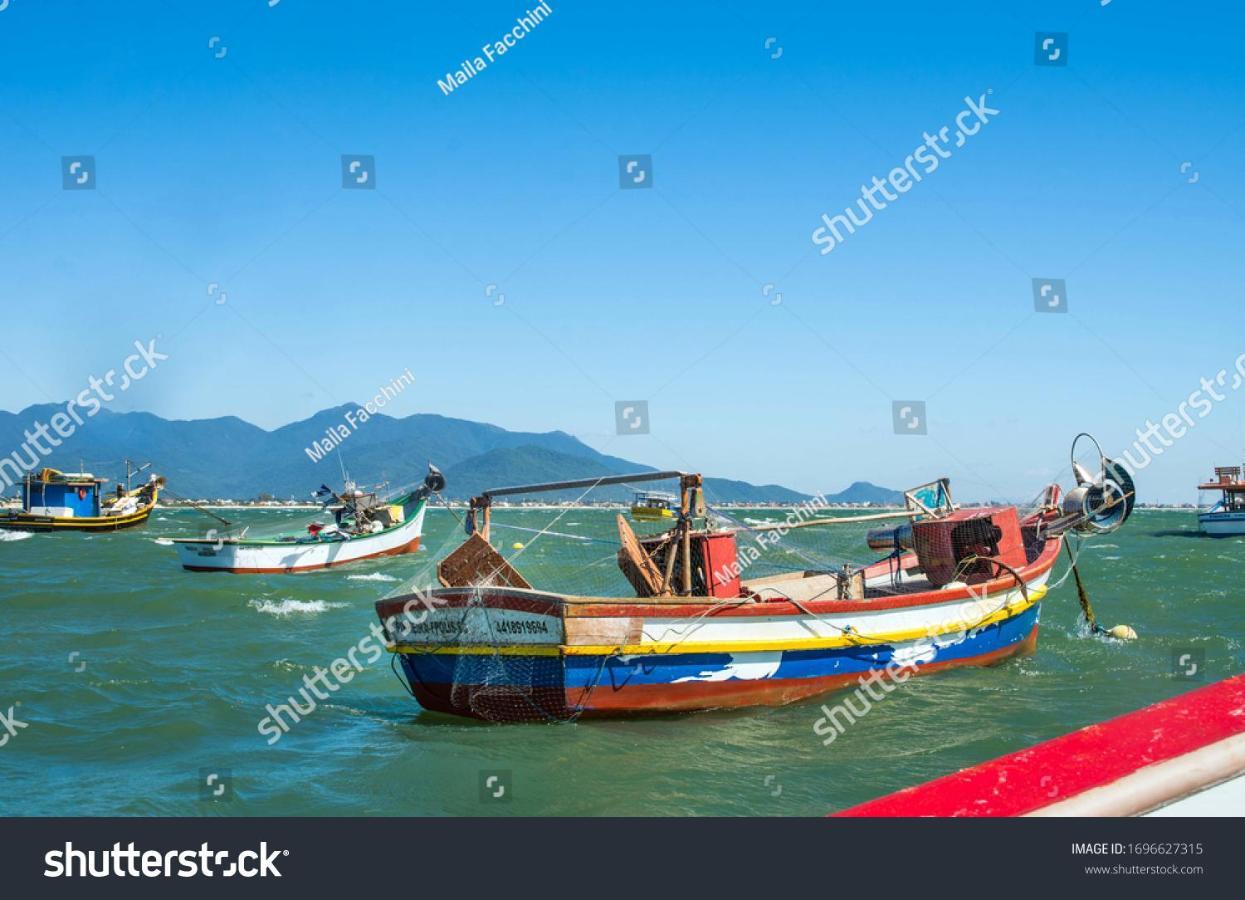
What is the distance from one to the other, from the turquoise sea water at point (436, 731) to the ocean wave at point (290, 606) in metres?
1.84

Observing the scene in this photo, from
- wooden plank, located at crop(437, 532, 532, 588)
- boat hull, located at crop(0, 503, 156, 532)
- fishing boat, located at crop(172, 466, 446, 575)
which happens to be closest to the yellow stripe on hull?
wooden plank, located at crop(437, 532, 532, 588)

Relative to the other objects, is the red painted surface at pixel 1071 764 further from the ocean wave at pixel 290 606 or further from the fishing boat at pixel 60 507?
the fishing boat at pixel 60 507

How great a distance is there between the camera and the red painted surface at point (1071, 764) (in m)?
2.18

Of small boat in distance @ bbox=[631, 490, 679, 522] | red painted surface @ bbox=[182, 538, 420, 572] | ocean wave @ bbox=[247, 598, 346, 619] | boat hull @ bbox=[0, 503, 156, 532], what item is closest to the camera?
small boat in distance @ bbox=[631, 490, 679, 522]

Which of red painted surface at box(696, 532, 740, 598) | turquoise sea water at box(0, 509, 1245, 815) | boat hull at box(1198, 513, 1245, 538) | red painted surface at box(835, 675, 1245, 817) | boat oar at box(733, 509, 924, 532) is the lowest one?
boat hull at box(1198, 513, 1245, 538)

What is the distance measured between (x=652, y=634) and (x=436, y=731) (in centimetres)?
274

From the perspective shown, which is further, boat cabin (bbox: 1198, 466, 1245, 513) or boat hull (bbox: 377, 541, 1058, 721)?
boat cabin (bbox: 1198, 466, 1245, 513)

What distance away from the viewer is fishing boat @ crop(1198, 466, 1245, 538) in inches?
2226

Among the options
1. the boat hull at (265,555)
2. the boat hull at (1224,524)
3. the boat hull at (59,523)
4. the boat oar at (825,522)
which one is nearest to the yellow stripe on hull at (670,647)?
the boat oar at (825,522)

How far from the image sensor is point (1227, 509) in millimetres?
57969

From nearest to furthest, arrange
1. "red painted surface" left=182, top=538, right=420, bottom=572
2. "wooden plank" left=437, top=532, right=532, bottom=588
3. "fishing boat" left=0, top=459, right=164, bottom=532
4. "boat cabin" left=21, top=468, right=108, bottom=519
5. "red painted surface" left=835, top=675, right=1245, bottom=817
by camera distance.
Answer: "red painted surface" left=835, top=675, right=1245, bottom=817, "wooden plank" left=437, top=532, right=532, bottom=588, "red painted surface" left=182, top=538, right=420, bottom=572, "fishing boat" left=0, top=459, right=164, bottom=532, "boat cabin" left=21, top=468, right=108, bottom=519

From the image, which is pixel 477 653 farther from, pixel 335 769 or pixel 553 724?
pixel 335 769

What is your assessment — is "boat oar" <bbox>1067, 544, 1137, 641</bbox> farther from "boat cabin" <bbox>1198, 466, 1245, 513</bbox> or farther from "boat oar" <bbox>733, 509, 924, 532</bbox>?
"boat cabin" <bbox>1198, 466, 1245, 513</bbox>

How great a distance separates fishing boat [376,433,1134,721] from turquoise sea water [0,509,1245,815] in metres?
0.33
